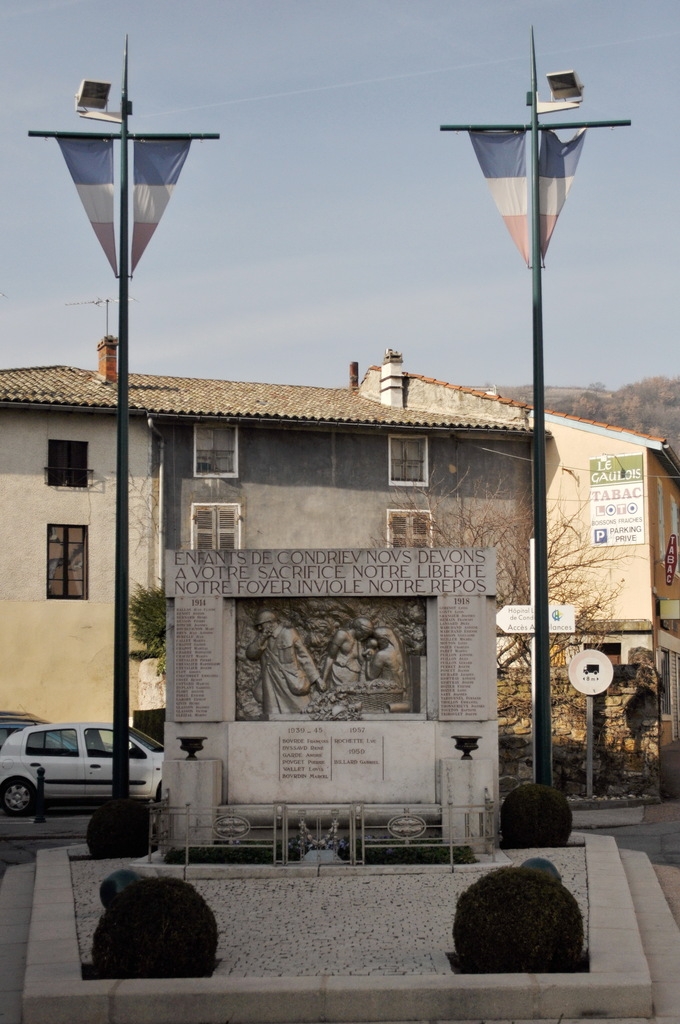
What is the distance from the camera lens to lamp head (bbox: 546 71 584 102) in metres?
15.8

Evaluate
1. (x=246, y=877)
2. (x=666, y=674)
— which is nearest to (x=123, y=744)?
(x=246, y=877)

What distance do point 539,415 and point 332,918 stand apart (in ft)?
23.7

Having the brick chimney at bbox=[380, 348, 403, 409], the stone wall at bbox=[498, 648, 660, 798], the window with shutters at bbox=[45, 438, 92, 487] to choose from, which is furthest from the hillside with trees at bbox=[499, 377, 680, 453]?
the stone wall at bbox=[498, 648, 660, 798]

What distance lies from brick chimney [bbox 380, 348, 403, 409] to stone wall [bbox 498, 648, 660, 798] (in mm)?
17528

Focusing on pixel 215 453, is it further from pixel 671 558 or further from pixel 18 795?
pixel 18 795

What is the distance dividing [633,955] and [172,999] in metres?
2.99

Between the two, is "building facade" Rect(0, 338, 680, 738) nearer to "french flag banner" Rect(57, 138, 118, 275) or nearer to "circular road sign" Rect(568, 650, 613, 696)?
"circular road sign" Rect(568, 650, 613, 696)

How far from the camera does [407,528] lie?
1358 inches

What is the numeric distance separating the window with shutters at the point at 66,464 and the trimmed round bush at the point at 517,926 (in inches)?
1043

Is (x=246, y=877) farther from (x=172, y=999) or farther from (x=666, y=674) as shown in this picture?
(x=666, y=674)

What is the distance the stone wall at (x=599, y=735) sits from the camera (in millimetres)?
21141

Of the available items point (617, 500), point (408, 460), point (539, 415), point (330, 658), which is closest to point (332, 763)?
point (330, 658)

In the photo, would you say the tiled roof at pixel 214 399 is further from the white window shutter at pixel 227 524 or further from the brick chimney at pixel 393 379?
the white window shutter at pixel 227 524

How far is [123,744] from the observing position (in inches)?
546
